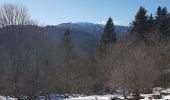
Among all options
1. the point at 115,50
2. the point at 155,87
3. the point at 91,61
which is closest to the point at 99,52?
the point at 91,61

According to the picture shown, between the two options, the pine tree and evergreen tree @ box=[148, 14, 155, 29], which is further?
the pine tree

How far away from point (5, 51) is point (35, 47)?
19.0 feet

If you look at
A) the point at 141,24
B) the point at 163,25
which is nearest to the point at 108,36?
the point at 141,24

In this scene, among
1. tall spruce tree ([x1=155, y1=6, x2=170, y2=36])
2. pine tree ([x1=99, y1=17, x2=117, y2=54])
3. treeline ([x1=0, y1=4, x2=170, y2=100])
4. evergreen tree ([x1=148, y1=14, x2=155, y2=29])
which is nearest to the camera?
treeline ([x1=0, y1=4, x2=170, y2=100])

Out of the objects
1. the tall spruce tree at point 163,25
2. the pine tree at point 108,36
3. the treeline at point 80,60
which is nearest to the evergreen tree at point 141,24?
the treeline at point 80,60

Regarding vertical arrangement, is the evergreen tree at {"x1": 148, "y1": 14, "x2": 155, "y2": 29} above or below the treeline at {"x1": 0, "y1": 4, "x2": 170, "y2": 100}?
above

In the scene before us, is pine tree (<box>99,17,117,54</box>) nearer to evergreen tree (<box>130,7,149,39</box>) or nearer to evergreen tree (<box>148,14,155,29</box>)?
evergreen tree (<box>130,7,149,39</box>)

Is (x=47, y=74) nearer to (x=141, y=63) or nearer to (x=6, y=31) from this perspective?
(x=6, y=31)

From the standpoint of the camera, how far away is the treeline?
35156 mm

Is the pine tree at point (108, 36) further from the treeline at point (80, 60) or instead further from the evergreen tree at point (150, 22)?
the evergreen tree at point (150, 22)

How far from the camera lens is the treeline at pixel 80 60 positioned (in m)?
35.2

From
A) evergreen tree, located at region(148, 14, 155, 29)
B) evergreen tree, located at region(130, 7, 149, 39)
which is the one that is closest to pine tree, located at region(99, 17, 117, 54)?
evergreen tree, located at region(130, 7, 149, 39)

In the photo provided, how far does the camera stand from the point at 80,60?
6775cm

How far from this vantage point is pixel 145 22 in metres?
67.4
